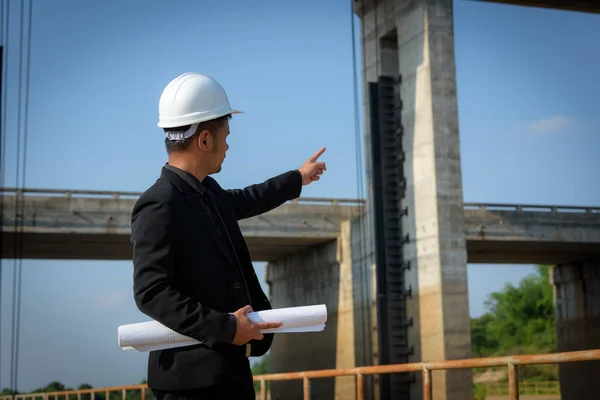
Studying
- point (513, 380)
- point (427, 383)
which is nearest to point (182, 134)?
point (513, 380)

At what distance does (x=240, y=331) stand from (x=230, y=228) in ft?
1.52

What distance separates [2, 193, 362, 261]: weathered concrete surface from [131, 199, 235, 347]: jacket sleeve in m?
26.8

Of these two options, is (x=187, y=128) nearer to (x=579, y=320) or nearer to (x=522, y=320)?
(x=579, y=320)

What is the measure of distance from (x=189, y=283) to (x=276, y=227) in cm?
2901

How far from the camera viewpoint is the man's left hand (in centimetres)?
382

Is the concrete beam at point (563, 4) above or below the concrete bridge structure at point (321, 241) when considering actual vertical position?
above

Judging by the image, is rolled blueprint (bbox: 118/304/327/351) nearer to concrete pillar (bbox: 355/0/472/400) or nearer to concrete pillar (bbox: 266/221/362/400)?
concrete pillar (bbox: 355/0/472/400)

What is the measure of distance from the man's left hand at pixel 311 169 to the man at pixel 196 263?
59 cm

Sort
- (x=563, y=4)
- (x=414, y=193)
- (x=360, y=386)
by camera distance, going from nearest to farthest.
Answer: (x=360, y=386) < (x=563, y=4) < (x=414, y=193)

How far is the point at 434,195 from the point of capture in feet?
84.5

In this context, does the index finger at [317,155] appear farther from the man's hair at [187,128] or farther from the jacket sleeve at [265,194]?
the man's hair at [187,128]

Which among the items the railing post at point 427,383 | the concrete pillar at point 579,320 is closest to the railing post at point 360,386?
the railing post at point 427,383

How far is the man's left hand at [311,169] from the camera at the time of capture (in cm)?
382

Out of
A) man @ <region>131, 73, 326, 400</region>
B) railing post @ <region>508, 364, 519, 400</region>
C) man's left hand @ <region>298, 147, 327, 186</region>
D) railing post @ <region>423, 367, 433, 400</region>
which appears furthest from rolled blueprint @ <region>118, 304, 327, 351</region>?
railing post @ <region>423, 367, 433, 400</region>
